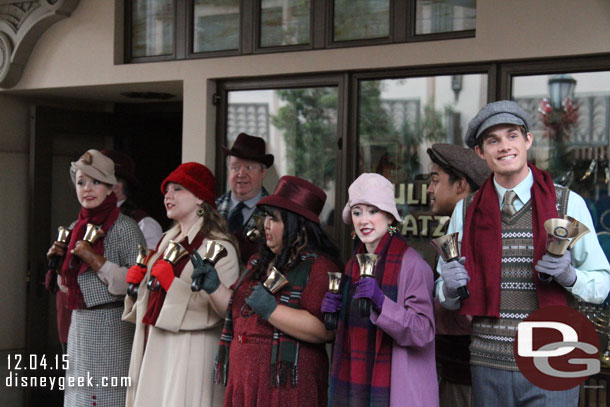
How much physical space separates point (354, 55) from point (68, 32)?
96.9 inches

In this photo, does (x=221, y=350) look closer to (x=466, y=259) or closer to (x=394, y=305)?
(x=394, y=305)

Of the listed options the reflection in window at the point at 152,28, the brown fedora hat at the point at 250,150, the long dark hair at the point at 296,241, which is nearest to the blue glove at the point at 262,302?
the long dark hair at the point at 296,241

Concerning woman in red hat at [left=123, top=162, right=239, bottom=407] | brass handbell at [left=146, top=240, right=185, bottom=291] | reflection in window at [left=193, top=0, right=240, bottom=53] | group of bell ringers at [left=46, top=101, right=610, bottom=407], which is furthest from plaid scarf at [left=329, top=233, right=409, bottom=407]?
reflection in window at [left=193, top=0, right=240, bottom=53]

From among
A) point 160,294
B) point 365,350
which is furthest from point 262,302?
point 160,294

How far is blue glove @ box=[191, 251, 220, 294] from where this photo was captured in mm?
3802

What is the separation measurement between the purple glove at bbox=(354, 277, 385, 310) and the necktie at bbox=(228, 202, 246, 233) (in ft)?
6.17

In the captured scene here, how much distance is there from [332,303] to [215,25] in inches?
117

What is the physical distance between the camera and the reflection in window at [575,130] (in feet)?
14.3

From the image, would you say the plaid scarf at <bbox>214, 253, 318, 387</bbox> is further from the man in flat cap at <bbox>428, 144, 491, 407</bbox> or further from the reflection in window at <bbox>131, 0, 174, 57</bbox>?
the reflection in window at <bbox>131, 0, 174, 57</bbox>

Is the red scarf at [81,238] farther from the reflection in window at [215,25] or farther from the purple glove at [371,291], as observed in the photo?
the purple glove at [371,291]

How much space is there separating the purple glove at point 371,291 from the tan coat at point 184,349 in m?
1.21

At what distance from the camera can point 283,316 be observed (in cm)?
363

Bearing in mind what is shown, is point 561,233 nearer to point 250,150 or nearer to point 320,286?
point 320,286

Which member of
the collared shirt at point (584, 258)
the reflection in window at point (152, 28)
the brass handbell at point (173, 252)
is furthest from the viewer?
the reflection in window at point (152, 28)
